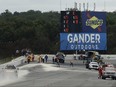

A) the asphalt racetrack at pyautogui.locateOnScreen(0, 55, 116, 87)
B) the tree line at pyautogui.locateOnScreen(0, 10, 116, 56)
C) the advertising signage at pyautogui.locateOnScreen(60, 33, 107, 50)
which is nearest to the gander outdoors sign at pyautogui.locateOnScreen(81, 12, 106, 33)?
the advertising signage at pyautogui.locateOnScreen(60, 33, 107, 50)

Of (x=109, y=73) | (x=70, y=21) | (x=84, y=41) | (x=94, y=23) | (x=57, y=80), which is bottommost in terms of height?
(x=57, y=80)

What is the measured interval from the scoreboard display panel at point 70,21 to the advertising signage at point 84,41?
1.48 m

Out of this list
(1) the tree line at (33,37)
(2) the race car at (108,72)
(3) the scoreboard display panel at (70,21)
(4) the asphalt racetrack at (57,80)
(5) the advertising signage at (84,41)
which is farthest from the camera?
(1) the tree line at (33,37)

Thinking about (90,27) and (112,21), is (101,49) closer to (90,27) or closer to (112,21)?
(90,27)

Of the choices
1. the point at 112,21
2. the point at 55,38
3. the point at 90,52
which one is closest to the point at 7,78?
the point at 90,52

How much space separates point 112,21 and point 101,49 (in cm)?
5473

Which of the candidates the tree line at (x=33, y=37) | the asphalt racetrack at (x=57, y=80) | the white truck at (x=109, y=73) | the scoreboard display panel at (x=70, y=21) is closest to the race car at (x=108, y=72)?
the white truck at (x=109, y=73)

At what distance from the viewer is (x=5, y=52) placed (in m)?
104

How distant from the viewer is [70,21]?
79.1 meters

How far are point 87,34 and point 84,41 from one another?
1253 millimetres

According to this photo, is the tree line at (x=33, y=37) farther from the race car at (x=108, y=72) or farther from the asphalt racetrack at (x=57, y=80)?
the race car at (x=108, y=72)

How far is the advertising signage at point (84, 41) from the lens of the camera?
8169cm

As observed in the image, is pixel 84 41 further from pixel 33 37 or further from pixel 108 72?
pixel 33 37

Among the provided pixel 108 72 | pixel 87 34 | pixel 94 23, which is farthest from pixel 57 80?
pixel 87 34
